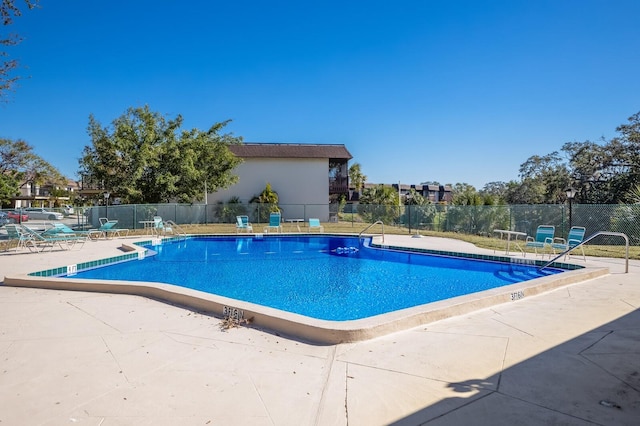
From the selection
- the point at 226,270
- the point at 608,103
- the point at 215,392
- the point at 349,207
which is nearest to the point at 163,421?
the point at 215,392

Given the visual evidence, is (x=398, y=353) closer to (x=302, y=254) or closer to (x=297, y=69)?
(x=302, y=254)

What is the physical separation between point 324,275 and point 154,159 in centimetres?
1622

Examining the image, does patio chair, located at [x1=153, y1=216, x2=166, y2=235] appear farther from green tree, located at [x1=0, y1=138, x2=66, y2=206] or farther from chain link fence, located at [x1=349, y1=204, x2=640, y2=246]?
green tree, located at [x1=0, y1=138, x2=66, y2=206]

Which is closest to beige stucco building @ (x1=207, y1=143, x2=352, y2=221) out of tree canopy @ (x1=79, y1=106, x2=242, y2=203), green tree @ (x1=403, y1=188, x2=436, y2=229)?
tree canopy @ (x1=79, y1=106, x2=242, y2=203)

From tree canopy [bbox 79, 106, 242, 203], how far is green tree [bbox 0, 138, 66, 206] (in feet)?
49.6

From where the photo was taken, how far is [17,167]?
3238cm

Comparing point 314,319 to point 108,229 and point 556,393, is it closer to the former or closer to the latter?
point 556,393

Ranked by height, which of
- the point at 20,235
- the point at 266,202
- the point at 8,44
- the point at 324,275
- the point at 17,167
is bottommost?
the point at 324,275

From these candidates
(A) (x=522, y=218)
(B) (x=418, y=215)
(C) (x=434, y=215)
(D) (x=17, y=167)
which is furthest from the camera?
(D) (x=17, y=167)

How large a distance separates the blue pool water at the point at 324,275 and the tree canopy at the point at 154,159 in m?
9.15

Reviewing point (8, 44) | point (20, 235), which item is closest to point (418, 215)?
point (20, 235)

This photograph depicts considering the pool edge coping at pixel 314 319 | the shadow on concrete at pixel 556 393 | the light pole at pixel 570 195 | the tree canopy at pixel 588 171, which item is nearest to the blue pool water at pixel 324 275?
the pool edge coping at pixel 314 319

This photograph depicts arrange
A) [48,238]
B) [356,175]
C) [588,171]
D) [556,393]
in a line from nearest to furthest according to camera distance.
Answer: [556,393] < [48,238] < [588,171] < [356,175]

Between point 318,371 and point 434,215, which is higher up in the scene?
point 434,215
